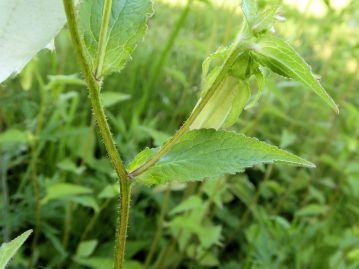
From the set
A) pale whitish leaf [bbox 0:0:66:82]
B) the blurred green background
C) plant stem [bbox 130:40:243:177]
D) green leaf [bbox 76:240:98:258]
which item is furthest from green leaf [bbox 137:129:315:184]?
green leaf [bbox 76:240:98:258]

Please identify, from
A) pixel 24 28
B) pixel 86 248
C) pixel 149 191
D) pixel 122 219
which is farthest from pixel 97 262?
pixel 24 28

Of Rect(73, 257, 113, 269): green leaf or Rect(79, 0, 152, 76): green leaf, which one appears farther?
Rect(73, 257, 113, 269): green leaf

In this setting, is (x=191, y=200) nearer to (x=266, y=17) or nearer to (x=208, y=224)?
(x=208, y=224)

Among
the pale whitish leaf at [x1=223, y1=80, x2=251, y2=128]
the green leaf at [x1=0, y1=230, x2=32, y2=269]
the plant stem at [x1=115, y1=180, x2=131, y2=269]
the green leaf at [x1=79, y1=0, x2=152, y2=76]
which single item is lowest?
the plant stem at [x1=115, y1=180, x2=131, y2=269]

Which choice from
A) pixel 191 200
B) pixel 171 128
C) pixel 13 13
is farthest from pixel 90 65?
pixel 171 128

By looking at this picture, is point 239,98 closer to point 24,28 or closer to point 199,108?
point 199,108

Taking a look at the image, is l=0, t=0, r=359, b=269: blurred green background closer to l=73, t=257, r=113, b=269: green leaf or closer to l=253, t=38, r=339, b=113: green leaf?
l=73, t=257, r=113, b=269: green leaf
